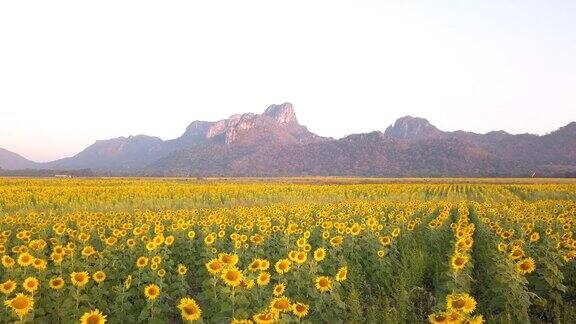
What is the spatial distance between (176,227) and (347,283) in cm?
412

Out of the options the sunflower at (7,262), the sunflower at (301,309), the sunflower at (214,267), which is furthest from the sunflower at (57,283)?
the sunflower at (301,309)

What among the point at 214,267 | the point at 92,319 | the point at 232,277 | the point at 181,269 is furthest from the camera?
the point at 181,269

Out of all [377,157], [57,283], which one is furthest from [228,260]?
[377,157]

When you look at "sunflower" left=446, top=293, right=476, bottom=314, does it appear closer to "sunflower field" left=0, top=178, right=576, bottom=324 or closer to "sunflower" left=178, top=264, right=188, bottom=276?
"sunflower field" left=0, top=178, right=576, bottom=324

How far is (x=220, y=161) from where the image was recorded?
148 metres

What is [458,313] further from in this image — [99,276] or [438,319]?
[99,276]

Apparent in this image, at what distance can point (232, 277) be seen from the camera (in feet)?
15.0

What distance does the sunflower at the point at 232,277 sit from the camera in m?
4.48

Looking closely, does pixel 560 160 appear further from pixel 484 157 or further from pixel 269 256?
pixel 269 256

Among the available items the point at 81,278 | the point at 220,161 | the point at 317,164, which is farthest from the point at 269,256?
the point at 220,161

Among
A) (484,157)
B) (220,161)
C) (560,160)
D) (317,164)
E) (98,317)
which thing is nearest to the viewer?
(98,317)

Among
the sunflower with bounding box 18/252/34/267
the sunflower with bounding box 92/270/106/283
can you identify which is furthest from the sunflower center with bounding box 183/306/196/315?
the sunflower with bounding box 18/252/34/267

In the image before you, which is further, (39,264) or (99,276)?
(99,276)

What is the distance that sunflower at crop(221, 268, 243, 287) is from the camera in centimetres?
448
